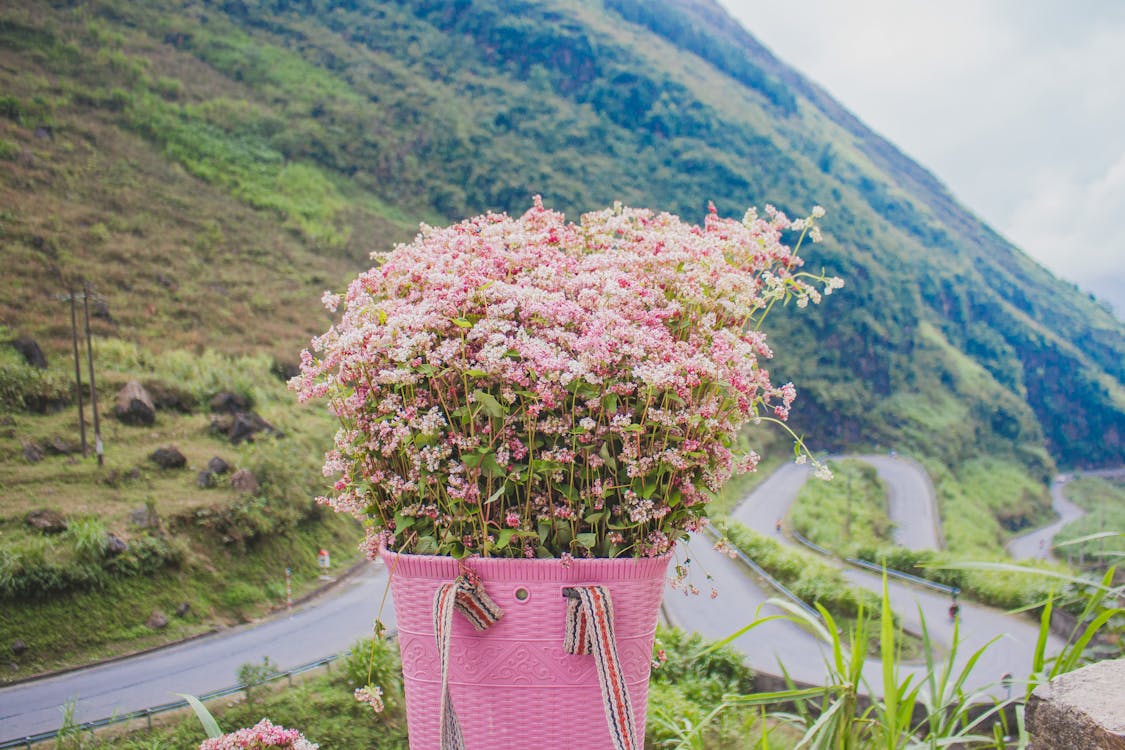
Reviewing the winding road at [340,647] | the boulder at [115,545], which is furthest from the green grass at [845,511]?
the boulder at [115,545]

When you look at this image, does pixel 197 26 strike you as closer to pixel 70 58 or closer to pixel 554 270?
pixel 70 58

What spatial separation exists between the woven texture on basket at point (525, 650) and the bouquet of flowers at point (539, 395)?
0.04 m

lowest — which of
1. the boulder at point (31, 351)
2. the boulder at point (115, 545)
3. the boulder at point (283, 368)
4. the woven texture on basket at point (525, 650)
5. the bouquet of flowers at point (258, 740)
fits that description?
the boulder at point (283, 368)

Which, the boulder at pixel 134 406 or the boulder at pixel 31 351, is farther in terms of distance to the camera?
the boulder at pixel 134 406

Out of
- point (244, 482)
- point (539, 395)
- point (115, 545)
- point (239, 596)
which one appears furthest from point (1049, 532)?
point (539, 395)

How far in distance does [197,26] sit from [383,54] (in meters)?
13.2

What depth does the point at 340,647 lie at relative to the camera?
6871mm

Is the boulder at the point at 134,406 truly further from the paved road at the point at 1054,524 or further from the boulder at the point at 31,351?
the paved road at the point at 1054,524

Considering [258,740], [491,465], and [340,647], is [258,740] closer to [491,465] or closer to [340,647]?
[491,465]

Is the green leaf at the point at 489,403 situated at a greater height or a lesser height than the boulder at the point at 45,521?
greater

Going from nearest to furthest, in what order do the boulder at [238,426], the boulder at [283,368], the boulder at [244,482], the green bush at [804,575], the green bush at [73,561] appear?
the green bush at [73,561] → the boulder at [244,482] → the boulder at [238,426] → the green bush at [804,575] → the boulder at [283,368]

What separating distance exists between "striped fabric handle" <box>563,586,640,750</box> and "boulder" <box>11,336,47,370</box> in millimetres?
7259

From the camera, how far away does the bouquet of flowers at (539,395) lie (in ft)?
Answer: 3.98

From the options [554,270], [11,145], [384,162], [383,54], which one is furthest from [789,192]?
[554,270]
